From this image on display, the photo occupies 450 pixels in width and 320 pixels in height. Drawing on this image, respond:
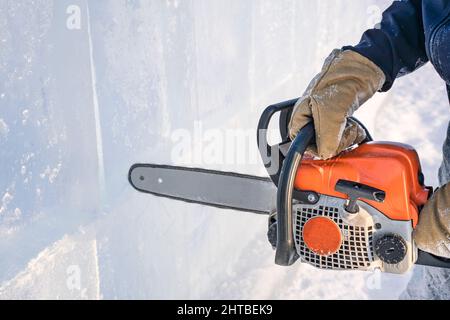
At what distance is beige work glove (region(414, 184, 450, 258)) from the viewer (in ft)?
4.04

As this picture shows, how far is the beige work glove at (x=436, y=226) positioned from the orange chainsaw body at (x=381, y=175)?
0.04m

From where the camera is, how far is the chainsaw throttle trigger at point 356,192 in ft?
4.26

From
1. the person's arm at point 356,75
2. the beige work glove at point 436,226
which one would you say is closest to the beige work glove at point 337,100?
the person's arm at point 356,75

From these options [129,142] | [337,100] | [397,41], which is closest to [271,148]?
[337,100]

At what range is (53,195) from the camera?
1957mm

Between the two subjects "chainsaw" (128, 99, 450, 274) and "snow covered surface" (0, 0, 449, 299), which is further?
"snow covered surface" (0, 0, 449, 299)

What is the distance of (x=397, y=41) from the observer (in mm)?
1526

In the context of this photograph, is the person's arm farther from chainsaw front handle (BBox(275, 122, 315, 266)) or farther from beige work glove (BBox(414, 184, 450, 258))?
beige work glove (BBox(414, 184, 450, 258))

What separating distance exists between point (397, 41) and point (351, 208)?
0.51 m

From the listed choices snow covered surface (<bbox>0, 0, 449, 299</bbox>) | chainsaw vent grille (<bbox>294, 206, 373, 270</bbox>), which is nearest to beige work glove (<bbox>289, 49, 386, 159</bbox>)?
chainsaw vent grille (<bbox>294, 206, 373, 270</bbox>)

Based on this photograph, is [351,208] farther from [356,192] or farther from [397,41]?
[397,41]

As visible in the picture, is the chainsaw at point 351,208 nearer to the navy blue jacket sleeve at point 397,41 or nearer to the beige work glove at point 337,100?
the beige work glove at point 337,100
